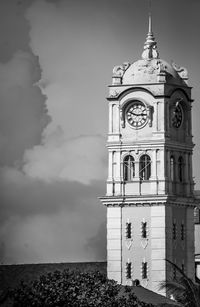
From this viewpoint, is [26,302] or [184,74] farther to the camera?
[184,74]

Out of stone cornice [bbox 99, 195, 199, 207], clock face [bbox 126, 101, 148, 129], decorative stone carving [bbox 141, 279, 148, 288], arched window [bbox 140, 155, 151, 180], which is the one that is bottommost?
decorative stone carving [bbox 141, 279, 148, 288]

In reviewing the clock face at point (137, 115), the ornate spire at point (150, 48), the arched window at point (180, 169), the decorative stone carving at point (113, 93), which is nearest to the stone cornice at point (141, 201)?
the arched window at point (180, 169)

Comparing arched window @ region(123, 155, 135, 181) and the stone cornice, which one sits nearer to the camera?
the stone cornice

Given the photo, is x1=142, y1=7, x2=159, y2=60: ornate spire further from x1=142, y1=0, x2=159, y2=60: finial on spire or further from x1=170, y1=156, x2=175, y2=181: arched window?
x1=170, y1=156, x2=175, y2=181: arched window

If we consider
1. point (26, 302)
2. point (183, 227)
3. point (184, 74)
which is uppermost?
point (184, 74)

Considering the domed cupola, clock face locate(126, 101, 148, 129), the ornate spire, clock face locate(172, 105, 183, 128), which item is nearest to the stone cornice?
clock face locate(126, 101, 148, 129)

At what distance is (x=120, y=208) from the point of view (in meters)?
157

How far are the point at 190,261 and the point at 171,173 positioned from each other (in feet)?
21.8

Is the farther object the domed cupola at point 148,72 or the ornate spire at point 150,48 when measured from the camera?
the ornate spire at point 150,48

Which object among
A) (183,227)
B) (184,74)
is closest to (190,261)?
(183,227)

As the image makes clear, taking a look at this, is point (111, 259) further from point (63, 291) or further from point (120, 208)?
point (63, 291)

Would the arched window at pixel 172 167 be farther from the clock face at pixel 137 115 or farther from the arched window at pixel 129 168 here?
the clock face at pixel 137 115

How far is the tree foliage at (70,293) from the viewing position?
419 feet

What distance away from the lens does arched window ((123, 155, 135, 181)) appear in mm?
157250
